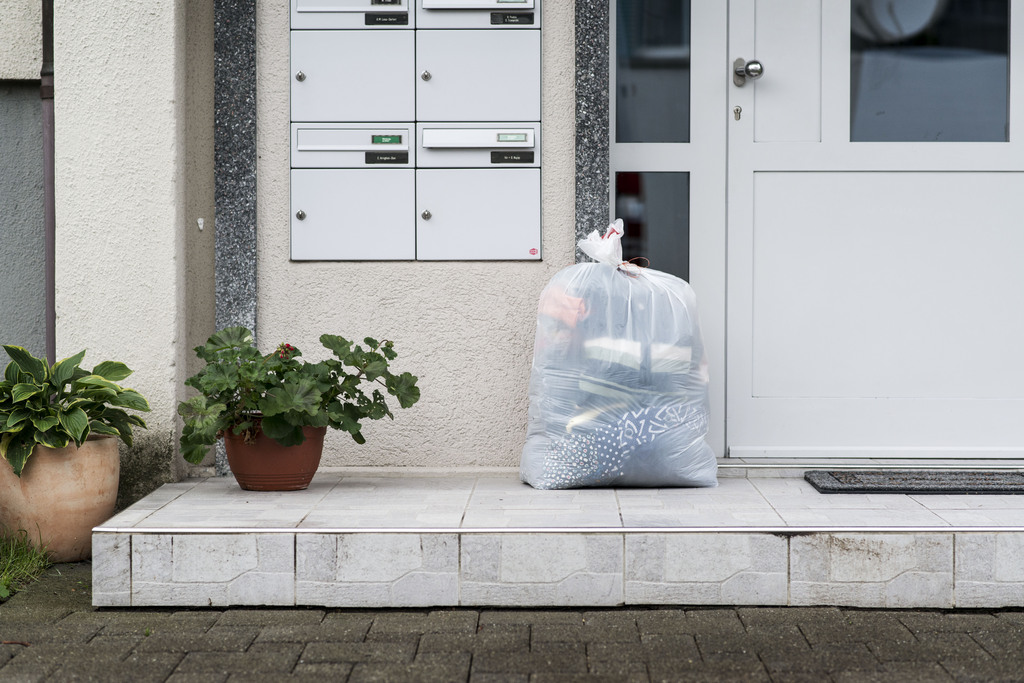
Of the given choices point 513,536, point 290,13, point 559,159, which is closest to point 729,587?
point 513,536

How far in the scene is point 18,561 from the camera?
2.99 metres

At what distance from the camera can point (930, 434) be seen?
3824mm

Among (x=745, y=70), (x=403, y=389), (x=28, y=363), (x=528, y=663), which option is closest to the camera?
(x=528, y=663)

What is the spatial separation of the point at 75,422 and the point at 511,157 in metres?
1.82

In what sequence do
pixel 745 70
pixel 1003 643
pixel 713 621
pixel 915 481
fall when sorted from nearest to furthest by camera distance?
pixel 1003 643, pixel 713 621, pixel 915 481, pixel 745 70

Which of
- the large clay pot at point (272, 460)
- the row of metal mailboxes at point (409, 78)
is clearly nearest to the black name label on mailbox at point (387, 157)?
the row of metal mailboxes at point (409, 78)

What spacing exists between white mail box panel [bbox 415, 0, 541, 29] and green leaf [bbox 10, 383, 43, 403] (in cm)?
191

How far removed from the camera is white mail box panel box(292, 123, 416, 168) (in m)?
3.66

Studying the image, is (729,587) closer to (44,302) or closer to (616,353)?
(616,353)

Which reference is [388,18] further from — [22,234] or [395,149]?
[22,234]

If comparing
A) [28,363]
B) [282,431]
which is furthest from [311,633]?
[28,363]

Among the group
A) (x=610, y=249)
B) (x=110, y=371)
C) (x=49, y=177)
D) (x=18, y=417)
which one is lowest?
(x=18, y=417)

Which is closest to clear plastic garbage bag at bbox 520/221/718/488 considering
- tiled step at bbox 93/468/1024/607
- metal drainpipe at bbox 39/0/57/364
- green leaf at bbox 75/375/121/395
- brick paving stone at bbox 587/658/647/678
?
tiled step at bbox 93/468/1024/607

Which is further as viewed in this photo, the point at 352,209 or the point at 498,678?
the point at 352,209
